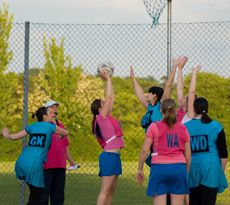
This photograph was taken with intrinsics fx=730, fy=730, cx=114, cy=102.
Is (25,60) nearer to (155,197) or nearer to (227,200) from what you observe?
(155,197)

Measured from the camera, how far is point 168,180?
23.4 ft

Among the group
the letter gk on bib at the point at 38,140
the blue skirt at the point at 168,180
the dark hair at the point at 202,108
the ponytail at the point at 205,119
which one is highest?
the dark hair at the point at 202,108

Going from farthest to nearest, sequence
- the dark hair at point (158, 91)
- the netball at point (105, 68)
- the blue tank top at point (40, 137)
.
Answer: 1. the netball at point (105, 68)
2. the dark hair at point (158, 91)
3. the blue tank top at point (40, 137)

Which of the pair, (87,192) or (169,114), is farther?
(87,192)

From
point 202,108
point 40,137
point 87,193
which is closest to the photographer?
point 202,108

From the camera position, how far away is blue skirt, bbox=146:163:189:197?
7.09 m

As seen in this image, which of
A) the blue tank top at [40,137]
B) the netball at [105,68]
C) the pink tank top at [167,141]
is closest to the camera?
the pink tank top at [167,141]

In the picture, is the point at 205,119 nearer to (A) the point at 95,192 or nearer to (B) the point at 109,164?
(B) the point at 109,164

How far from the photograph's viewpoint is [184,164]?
→ 718 cm

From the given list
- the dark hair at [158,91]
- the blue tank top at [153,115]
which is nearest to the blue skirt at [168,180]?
the blue tank top at [153,115]

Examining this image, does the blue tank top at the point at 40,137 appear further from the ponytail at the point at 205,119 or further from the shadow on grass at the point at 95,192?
the shadow on grass at the point at 95,192

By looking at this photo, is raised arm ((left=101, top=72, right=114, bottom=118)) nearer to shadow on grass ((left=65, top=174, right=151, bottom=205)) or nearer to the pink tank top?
the pink tank top

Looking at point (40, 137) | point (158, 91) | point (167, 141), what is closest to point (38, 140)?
point (40, 137)

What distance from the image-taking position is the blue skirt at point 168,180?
709cm
